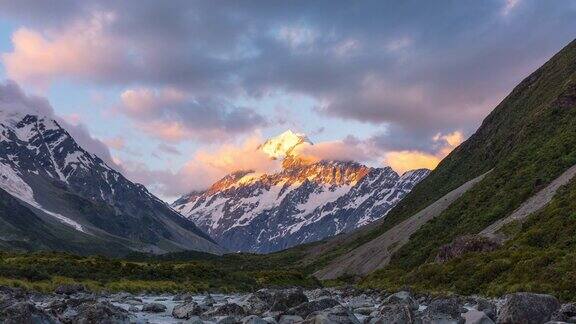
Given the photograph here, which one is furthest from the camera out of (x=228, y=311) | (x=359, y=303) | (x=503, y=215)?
(x=503, y=215)

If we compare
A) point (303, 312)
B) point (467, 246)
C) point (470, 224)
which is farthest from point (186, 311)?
point (470, 224)

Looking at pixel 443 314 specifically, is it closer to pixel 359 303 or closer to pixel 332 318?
pixel 332 318

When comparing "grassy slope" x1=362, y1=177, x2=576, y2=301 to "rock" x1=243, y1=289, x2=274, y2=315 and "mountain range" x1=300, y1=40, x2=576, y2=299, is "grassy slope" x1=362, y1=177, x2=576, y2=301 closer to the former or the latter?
"mountain range" x1=300, y1=40, x2=576, y2=299

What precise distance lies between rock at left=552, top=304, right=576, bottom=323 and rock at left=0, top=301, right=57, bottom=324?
2378cm

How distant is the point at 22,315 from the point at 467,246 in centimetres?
5233

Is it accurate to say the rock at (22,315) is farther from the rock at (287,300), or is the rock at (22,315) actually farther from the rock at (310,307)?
the rock at (287,300)

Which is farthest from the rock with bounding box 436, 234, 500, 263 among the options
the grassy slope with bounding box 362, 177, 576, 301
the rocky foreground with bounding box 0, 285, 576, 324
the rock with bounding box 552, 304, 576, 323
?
the rock with bounding box 552, 304, 576, 323

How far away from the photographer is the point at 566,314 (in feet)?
Answer: 87.4

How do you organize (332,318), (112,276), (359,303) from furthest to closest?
(112,276)
(359,303)
(332,318)

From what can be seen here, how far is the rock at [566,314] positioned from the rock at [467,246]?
126 feet

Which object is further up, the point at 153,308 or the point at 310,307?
the point at 310,307

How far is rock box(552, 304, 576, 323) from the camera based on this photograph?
26109 mm

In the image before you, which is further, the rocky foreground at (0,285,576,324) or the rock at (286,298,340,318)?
the rock at (286,298,340,318)

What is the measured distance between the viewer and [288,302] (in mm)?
Result: 42188
